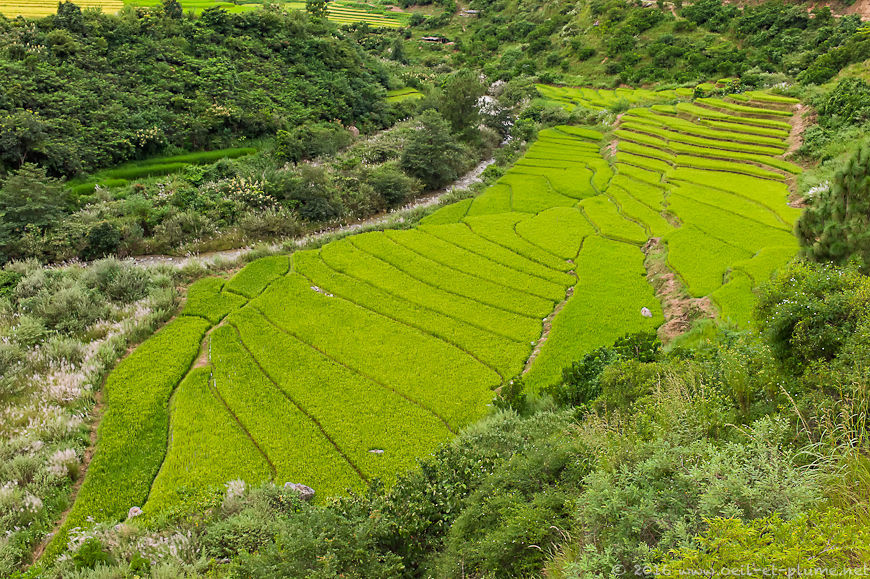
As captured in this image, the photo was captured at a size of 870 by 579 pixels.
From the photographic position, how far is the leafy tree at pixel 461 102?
34.0 m

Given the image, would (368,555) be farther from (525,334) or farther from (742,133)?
(742,133)

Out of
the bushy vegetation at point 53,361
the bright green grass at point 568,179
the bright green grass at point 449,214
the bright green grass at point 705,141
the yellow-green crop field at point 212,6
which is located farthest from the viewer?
the yellow-green crop field at point 212,6

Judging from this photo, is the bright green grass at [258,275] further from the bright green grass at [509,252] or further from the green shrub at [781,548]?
the green shrub at [781,548]

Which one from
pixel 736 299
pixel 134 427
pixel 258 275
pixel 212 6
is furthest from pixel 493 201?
pixel 212 6

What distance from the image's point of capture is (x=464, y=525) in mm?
6059

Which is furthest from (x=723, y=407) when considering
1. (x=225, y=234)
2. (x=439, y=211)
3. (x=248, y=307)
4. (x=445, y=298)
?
(x=225, y=234)

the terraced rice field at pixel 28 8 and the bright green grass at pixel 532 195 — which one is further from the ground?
the terraced rice field at pixel 28 8

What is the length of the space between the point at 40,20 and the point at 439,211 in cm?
2729

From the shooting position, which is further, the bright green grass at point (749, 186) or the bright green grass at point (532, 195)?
the bright green grass at point (532, 195)

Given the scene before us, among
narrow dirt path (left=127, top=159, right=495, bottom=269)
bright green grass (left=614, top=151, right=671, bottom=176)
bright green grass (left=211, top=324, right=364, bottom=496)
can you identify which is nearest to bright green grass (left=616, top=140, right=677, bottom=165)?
bright green grass (left=614, top=151, right=671, bottom=176)

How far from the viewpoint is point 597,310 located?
1571cm

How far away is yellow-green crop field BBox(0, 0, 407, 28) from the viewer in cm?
3039

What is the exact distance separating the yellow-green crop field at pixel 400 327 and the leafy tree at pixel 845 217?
3131mm

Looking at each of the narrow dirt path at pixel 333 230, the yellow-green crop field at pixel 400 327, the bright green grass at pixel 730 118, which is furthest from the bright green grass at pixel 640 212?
the bright green grass at pixel 730 118
